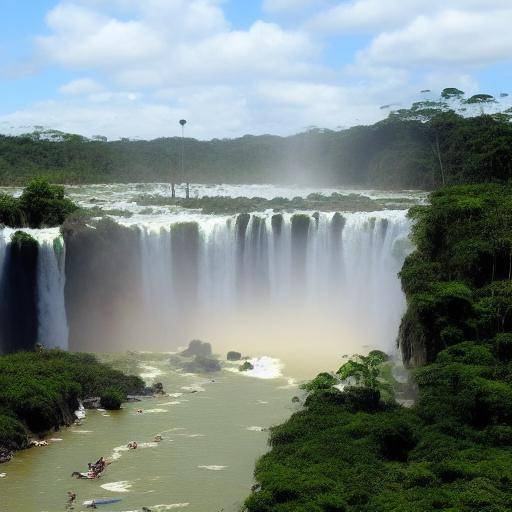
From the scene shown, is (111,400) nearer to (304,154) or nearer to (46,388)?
(46,388)

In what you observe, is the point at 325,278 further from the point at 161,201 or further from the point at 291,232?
the point at 161,201

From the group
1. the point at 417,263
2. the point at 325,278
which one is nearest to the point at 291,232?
the point at 325,278

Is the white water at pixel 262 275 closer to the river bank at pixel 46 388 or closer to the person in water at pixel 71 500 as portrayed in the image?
the river bank at pixel 46 388

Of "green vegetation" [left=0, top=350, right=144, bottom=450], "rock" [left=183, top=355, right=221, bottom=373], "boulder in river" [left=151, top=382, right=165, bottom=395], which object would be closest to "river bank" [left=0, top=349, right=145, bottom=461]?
"green vegetation" [left=0, top=350, right=144, bottom=450]

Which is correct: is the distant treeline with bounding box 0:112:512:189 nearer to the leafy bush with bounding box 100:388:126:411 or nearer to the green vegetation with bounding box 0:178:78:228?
the green vegetation with bounding box 0:178:78:228

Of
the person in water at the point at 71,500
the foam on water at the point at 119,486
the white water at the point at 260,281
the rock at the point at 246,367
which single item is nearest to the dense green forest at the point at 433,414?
the foam on water at the point at 119,486

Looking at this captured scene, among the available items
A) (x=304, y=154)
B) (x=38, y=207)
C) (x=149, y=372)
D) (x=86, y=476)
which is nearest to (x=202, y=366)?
(x=149, y=372)
